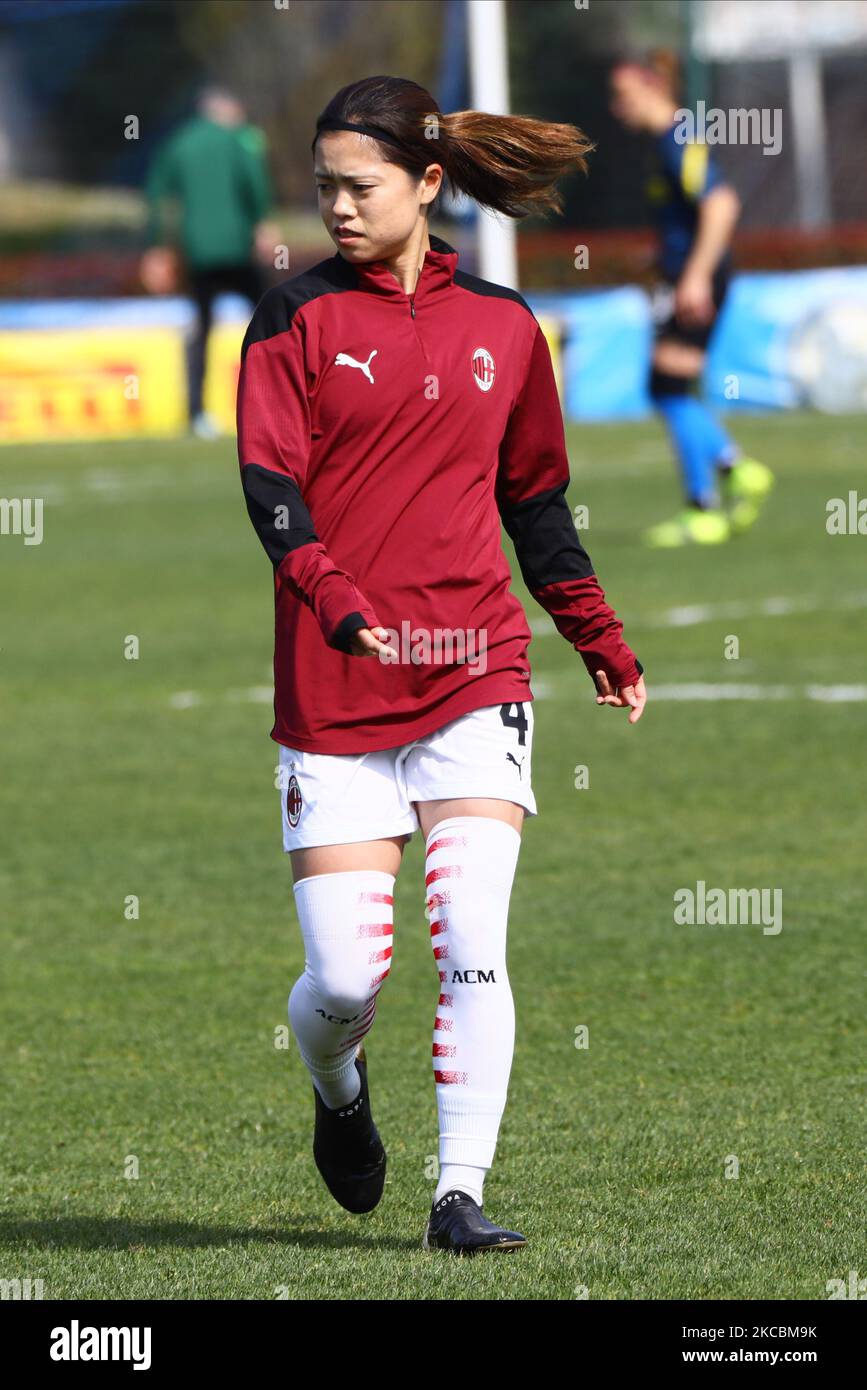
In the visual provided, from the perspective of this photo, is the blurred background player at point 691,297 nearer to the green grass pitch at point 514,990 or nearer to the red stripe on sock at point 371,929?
the green grass pitch at point 514,990

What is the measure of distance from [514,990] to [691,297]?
339 inches

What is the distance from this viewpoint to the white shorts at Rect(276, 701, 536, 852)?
4.55 metres

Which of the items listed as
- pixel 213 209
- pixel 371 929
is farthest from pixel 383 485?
pixel 213 209

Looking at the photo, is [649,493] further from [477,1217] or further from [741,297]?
[477,1217]

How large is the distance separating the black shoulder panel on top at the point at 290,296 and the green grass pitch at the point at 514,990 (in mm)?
1662

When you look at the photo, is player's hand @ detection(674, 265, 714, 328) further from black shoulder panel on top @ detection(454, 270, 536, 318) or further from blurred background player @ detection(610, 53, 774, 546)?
black shoulder panel on top @ detection(454, 270, 536, 318)

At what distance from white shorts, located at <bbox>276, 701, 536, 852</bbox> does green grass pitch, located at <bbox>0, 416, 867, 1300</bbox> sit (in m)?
0.77

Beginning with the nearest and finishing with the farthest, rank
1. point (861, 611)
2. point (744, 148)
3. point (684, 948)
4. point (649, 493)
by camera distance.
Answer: point (684, 948), point (861, 611), point (649, 493), point (744, 148)

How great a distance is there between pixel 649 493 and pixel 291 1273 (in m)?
14.3

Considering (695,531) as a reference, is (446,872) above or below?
below

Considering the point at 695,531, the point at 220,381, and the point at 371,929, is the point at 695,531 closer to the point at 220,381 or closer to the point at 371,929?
the point at 220,381

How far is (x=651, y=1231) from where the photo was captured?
4648mm

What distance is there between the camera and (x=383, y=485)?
458 cm

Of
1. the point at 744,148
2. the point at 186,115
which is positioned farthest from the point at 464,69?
the point at 186,115
